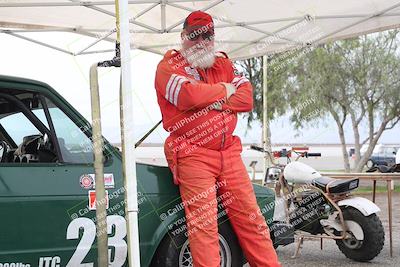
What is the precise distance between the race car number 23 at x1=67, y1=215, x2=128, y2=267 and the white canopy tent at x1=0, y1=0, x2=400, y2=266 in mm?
3491

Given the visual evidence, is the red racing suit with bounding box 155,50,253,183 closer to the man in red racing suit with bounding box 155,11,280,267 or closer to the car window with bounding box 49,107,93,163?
the man in red racing suit with bounding box 155,11,280,267

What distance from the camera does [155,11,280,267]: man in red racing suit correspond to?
3656mm

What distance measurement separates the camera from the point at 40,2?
6.79 metres

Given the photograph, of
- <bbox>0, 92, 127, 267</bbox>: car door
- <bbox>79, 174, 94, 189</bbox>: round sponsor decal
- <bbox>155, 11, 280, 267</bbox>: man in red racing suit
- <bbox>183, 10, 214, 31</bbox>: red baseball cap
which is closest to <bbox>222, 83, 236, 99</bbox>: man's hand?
<bbox>155, 11, 280, 267</bbox>: man in red racing suit

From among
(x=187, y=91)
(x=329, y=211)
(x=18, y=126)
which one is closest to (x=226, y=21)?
(x=329, y=211)

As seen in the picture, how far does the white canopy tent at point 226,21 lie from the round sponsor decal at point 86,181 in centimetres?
339

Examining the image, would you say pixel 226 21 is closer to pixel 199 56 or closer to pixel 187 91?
pixel 199 56

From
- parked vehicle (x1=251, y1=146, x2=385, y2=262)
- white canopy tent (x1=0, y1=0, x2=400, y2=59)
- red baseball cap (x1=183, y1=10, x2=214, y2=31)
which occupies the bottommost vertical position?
parked vehicle (x1=251, y1=146, x2=385, y2=262)

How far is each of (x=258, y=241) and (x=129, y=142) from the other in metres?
1.31

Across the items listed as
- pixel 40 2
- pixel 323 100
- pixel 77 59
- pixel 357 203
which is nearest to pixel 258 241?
pixel 357 203

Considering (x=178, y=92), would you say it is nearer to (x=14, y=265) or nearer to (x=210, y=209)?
(x=210, y=209)

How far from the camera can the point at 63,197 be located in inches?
150

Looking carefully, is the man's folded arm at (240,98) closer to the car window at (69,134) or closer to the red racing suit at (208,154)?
the red racing suit at (208,154)

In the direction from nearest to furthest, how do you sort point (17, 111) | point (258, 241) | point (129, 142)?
1. point (129, 142)
2. point (258, 241)
3. point (17, 111)
